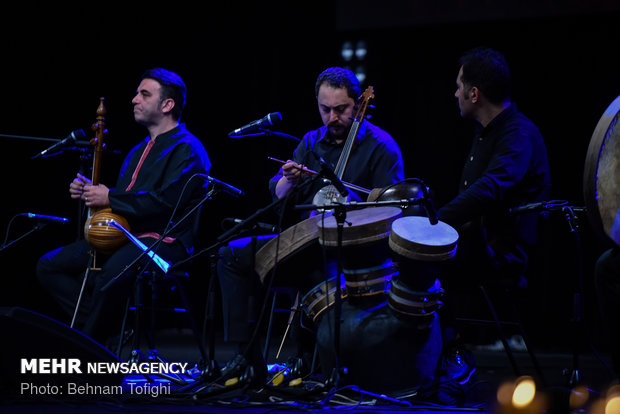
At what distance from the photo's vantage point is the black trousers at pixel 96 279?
3.74 m

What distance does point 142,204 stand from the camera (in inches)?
153

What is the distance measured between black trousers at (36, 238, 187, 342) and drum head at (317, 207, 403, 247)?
134 centimetres

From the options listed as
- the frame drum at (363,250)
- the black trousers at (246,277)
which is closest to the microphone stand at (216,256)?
the black trousers at (246,277)

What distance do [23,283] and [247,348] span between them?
3912 millimetres

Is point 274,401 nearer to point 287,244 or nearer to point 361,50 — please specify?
point 287,244

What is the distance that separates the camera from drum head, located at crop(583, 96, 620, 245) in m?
2.36

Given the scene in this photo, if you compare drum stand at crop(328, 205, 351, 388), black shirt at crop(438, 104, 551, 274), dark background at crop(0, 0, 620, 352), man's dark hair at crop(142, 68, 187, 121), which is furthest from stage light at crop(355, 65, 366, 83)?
drum stand at crop(328, 205, 351, 388)

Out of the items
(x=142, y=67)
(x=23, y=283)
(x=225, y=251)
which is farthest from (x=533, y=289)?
(x=23, y=283)

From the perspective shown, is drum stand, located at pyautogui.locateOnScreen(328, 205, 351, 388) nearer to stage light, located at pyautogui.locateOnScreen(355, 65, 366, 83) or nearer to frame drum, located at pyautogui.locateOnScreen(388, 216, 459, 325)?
frame drum, located at pyautogui.locateOnScreen(388, 216, 459, 325)

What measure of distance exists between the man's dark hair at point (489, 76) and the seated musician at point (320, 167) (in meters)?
0.53

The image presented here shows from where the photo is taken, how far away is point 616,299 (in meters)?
2.48

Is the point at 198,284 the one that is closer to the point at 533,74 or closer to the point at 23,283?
the point at 23,283

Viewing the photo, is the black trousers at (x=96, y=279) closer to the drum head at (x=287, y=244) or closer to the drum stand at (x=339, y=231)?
the drum head at (x=287, y=244)

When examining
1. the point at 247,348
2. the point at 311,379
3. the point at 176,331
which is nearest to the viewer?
the point at 247,348
